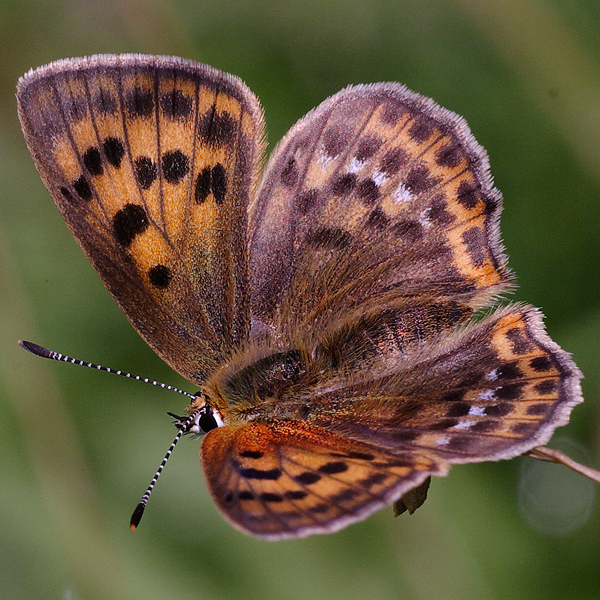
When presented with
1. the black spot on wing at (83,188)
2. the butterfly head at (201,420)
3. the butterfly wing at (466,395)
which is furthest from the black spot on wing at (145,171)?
the butterfly wing at (466,395)

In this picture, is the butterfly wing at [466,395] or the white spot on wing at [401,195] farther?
the white spot on wing at [401,195]

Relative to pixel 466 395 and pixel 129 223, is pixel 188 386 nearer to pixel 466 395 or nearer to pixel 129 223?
pixel 129 223

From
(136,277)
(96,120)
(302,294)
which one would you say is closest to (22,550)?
(136,277)

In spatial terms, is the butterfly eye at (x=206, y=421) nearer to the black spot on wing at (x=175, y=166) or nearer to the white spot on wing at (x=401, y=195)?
the black spot on wing at (x=175, y=166)

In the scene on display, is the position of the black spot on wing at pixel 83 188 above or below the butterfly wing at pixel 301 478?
above

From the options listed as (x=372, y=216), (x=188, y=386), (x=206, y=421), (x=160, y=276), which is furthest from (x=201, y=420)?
(x=188, y=386)

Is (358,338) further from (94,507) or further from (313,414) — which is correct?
(94,507)

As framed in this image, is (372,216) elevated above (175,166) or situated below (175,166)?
below
